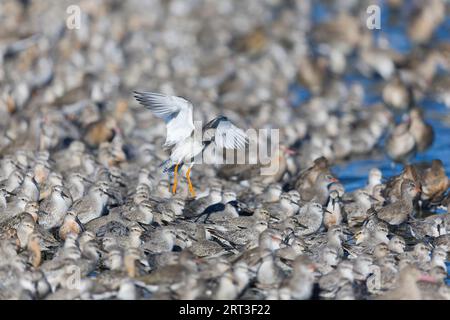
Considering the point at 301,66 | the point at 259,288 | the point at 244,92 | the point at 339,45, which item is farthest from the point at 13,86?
the point at 259,288

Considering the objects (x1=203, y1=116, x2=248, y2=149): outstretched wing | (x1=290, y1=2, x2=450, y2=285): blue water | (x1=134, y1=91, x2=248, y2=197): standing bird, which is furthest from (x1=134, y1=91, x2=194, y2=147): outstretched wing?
(x1=290, y1=2, x2=450, y2=285): blue water

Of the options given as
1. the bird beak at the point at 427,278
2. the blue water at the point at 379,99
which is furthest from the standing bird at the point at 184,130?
the bird beak at the point at 427,278

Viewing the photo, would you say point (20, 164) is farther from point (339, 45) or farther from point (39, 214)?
point (339, 45)

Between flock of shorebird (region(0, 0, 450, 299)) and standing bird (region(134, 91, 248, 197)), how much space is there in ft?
0.10

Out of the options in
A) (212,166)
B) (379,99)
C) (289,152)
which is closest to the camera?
(212,166)

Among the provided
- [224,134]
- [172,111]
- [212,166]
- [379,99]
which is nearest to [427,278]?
[224,134]

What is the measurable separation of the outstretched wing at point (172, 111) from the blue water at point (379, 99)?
401 cm

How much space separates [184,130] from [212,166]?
8.85 ft

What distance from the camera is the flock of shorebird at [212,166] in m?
12.8

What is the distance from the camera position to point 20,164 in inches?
687

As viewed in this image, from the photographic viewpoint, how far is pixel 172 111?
15.4m

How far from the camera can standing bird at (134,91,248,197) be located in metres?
15.3

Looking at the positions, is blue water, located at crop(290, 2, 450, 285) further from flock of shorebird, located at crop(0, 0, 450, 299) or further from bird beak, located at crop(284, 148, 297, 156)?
bird beak, located at crop(284, 148, 297, 156)

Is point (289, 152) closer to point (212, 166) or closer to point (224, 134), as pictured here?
point (212, 166)
